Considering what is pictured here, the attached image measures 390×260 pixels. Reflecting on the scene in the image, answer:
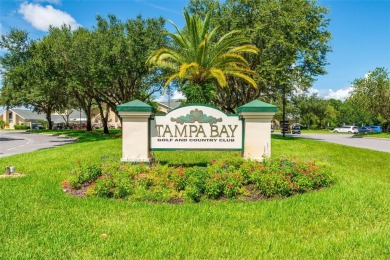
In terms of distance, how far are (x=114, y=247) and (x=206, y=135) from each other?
15.7ft

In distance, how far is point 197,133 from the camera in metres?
8.16

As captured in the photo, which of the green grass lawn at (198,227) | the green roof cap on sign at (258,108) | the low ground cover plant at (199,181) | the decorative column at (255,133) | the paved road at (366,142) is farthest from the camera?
the paved road at (366,142)

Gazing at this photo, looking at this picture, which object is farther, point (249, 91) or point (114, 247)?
point (249, 91)

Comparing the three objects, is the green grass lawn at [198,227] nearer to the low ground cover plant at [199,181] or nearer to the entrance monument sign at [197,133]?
the low ground cover plant at [199,181]

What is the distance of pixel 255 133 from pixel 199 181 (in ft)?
9.00

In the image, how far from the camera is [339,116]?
8156 cm

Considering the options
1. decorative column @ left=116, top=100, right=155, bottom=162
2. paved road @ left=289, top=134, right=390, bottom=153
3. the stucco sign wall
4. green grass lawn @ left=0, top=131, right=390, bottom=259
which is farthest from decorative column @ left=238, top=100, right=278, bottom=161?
paved road @ left=289, top=134, right=390, bottom=153

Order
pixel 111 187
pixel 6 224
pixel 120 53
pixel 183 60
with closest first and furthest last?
pixel 6 224, pixel 111 187, pixel 183 60, pixel 120 53

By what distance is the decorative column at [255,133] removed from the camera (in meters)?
7.96

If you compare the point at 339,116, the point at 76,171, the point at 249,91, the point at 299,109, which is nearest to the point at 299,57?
the point at 249,91

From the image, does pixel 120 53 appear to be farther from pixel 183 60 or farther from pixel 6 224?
pixel 6 224

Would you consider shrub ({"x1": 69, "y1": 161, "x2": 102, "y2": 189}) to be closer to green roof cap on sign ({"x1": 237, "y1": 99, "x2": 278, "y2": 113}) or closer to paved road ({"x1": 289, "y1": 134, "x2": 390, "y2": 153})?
green roof cap on sign ({"x1": 237, "y1": 99, "x2": 278, "y2": 113})

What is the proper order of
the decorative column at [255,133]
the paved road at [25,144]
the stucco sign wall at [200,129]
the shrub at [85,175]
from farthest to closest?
the paved road at [25,144] < the stucco sign wall at [200,129] < the decorative column at [255,133] < the shrub at [85,175]

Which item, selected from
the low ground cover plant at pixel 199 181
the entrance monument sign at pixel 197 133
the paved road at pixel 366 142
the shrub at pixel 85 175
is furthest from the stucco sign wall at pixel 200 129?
the paved road at pixel 366 142
